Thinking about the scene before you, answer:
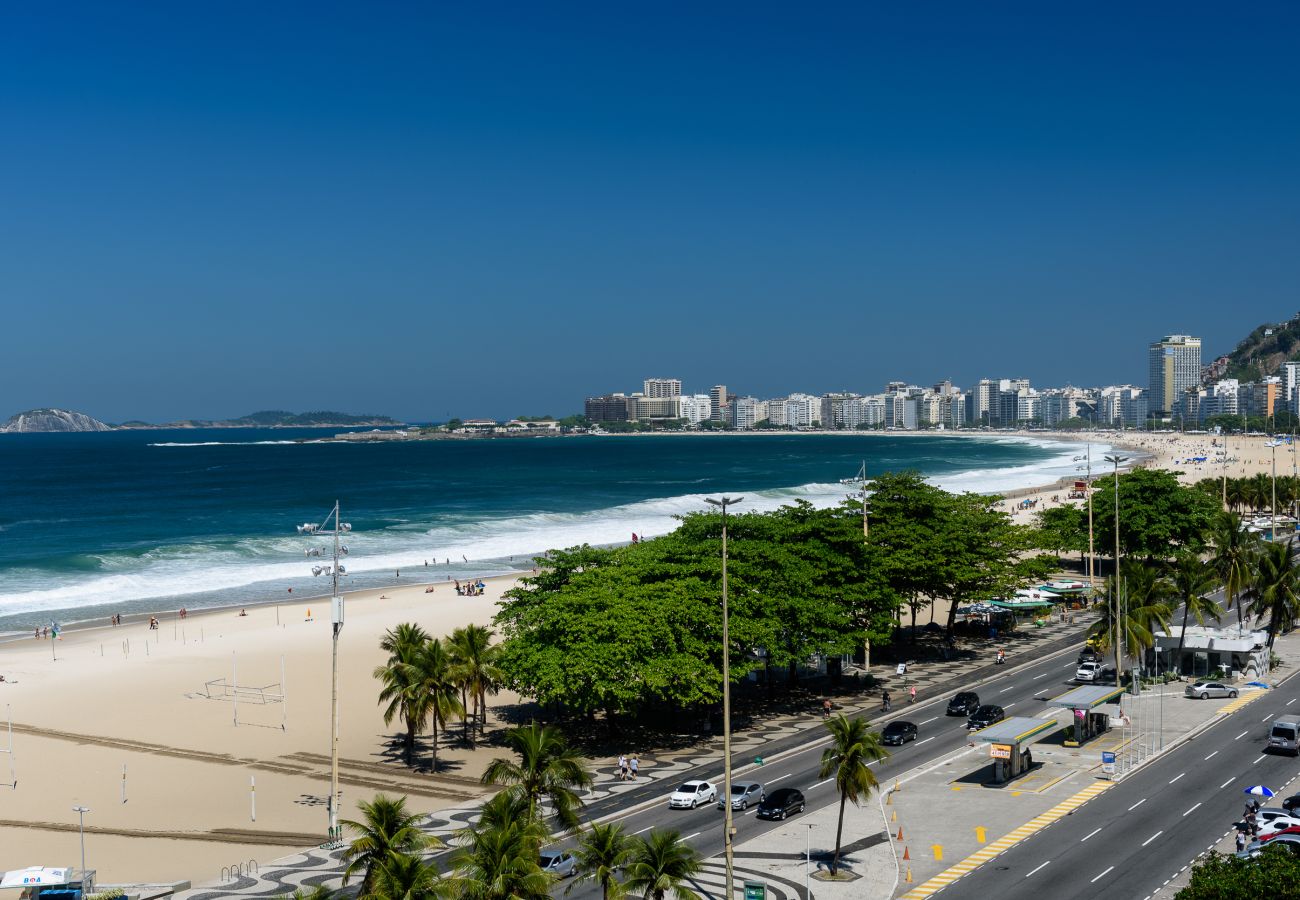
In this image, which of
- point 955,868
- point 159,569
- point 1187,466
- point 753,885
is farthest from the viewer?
point 1187,466

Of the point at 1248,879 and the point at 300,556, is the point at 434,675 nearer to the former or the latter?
the point at 1248,879

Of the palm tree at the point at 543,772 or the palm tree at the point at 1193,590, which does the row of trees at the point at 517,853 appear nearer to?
the palm tree at the point at 543,772

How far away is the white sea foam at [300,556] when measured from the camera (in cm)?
8825

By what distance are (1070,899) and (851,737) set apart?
258 inches

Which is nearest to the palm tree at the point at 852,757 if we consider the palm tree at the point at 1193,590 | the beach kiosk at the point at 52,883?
the beach kiosk at the point at 52,883

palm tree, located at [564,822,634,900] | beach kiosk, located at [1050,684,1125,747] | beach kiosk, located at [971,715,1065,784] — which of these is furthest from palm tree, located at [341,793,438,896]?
beach kiosk, located at [1050,684,1125,747]

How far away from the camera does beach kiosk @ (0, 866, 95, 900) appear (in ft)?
93.9

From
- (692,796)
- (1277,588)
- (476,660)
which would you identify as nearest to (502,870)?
(692,796)

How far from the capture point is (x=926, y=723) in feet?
157

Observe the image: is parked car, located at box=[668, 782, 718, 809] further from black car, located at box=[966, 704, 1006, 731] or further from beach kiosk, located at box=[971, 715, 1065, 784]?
black car, located at box=[966, 704, 1006, 731]

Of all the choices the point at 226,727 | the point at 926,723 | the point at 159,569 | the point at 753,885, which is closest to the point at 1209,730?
the point at 926,723

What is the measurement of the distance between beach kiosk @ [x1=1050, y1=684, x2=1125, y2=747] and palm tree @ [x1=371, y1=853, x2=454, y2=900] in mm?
29576

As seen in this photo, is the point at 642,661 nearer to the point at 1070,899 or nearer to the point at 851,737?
the point at 851,737

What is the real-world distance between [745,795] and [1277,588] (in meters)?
35.3
